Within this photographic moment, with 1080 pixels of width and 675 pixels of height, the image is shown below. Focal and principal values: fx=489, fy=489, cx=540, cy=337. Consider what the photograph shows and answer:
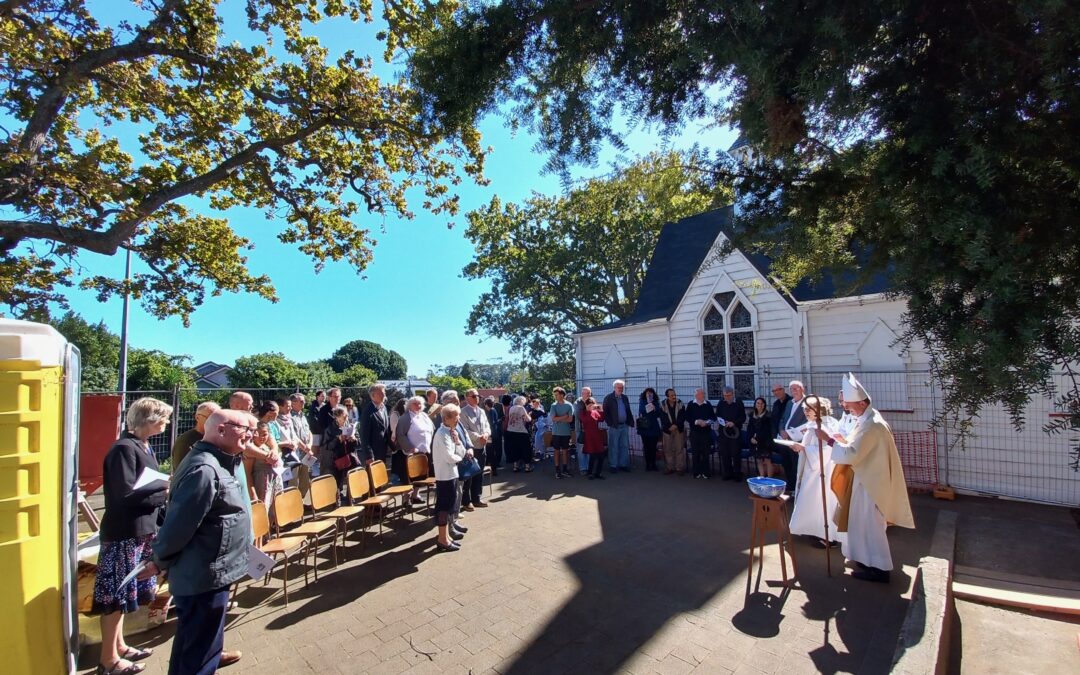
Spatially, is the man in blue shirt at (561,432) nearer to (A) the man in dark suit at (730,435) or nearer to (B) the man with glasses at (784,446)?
(A) the man in dark suit at (730,435)

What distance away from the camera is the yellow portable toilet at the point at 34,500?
8.55ft

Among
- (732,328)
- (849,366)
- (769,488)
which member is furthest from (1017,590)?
(732,328)

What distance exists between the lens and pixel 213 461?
10.2 ft

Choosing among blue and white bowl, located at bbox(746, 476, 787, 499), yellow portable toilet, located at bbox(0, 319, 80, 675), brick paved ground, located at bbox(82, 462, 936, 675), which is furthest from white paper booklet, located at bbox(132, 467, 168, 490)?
blue and white bowl, located at bbox(746, 476, 787, 499)

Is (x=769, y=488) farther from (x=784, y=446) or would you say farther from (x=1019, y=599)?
(x=784, y=446)

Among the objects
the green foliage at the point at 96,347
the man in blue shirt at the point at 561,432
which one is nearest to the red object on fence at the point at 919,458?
the man in blue shirt at the point at 561,432

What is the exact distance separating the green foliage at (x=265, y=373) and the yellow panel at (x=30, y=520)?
21.2 m

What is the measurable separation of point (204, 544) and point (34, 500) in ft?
2.87

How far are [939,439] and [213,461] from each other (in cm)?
1070

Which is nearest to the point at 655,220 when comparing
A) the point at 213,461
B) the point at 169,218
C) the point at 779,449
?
the point at 779,449

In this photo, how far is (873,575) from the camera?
4.97 m

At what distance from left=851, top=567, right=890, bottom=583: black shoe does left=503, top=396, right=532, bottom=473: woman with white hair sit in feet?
24.5

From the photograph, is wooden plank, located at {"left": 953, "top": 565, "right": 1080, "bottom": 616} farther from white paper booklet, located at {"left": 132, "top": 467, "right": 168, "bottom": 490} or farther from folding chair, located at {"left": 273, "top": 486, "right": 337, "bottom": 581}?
white paper booklet, located at {"left": 132, "top": 467, "right": 168, "bottom": 490}

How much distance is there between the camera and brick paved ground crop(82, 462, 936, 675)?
3729 millimetres
